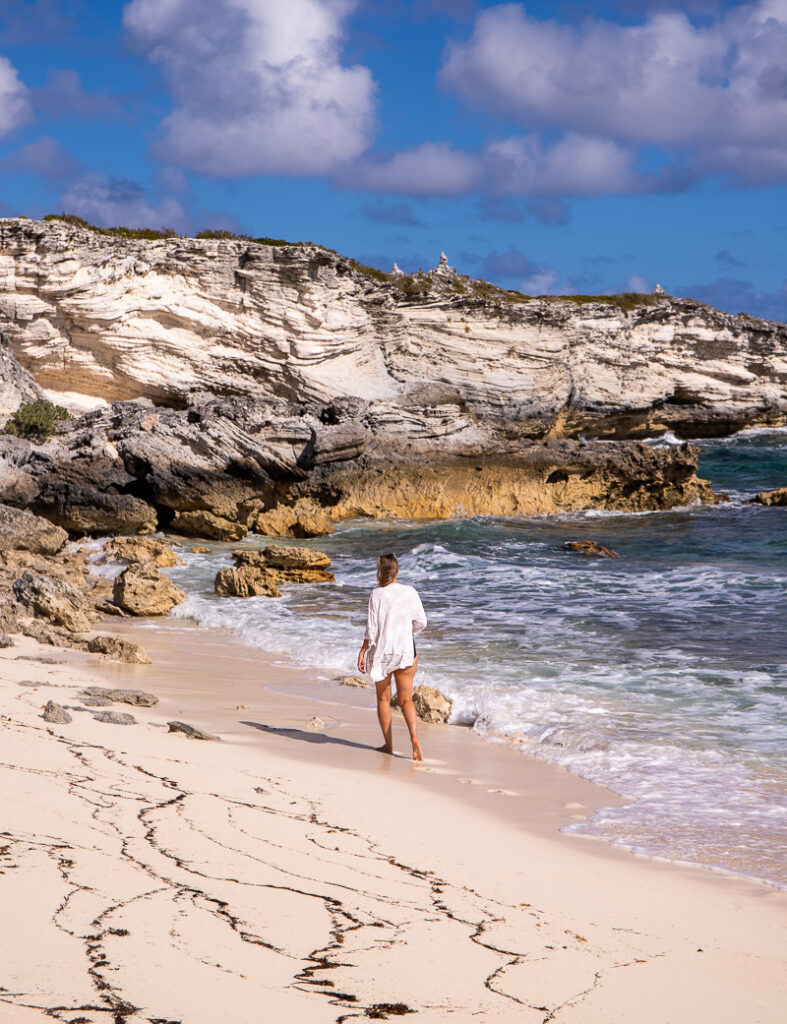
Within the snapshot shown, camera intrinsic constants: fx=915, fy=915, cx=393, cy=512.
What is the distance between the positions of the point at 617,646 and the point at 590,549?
7.95m

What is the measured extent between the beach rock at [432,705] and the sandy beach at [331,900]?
5.56 ft

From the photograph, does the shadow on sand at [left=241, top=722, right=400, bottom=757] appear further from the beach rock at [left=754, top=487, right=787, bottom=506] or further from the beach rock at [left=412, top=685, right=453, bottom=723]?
the beach rock at [left=754, top=487, right=787, bottom=506]

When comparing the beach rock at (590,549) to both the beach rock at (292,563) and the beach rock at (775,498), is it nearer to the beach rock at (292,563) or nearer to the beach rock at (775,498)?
the beach rock at (292,563)

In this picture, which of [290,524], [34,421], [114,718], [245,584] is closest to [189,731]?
[114,718]

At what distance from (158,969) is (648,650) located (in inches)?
327

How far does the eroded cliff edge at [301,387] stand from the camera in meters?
21.9

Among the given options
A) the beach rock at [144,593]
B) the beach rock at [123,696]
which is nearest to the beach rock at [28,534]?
the beach rock at [144,593]

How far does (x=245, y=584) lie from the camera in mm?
13891

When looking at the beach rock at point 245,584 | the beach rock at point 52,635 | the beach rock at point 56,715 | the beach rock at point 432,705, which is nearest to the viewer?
the beach rock at point 56,715

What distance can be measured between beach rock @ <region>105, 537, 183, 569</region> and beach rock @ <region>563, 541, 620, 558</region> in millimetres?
7713

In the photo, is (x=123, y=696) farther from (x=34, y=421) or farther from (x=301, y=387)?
(x=301, y=387)

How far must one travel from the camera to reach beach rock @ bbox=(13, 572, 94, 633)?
10.3m

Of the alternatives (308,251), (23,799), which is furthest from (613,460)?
(23,799)

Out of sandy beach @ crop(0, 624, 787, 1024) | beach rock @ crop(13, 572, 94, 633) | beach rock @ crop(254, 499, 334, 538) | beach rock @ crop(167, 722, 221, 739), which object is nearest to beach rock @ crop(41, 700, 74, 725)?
sandy beach @ crop(0, 624, 787, 1024)
